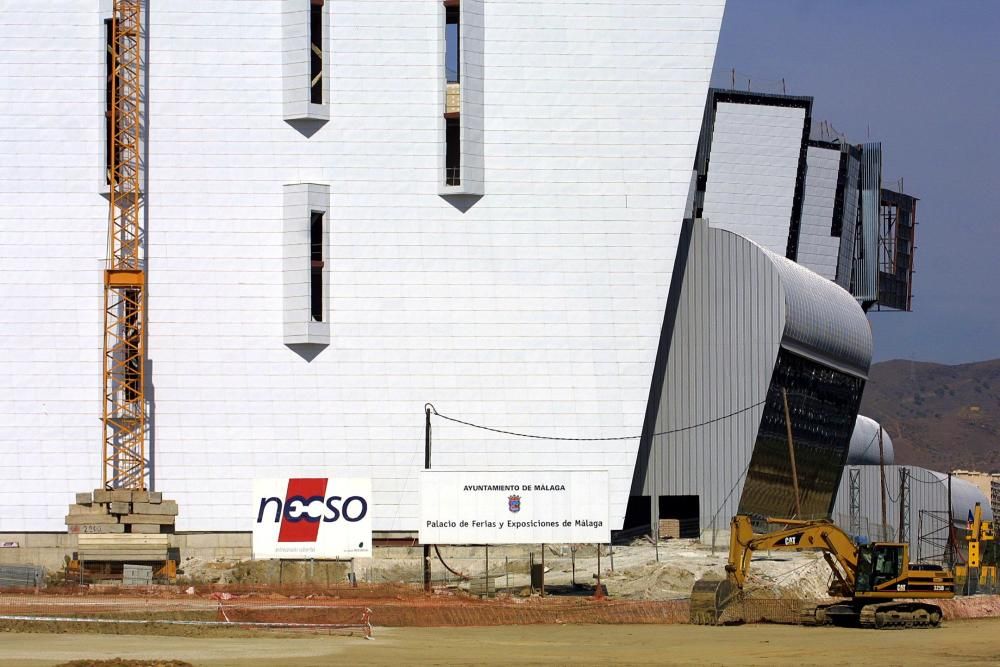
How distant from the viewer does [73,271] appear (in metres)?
73.1

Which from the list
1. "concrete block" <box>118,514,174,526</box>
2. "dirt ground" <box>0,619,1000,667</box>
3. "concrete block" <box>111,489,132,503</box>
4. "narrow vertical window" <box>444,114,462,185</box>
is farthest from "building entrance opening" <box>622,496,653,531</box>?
"dirt ground" <box>0,619,1000,667</box>

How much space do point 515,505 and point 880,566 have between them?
44.3 feet

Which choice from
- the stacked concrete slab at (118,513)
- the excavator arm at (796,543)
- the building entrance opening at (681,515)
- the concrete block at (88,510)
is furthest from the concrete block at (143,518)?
the excavator arm at (796,543)

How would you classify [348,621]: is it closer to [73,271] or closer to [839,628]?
[839,628]

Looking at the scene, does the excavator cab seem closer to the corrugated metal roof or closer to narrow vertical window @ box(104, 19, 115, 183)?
the corrugated metal roof

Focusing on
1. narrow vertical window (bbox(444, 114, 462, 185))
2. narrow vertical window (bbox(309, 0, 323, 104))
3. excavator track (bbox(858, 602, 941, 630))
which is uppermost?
narrow vertical window (bbox(309, 0, 323, 104))

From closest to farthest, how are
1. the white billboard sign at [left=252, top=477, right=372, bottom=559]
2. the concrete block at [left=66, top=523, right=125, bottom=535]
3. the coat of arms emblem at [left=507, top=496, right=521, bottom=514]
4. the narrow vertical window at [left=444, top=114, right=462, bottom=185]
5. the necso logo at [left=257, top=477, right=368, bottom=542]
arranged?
the coat of arms emblem at [left=507, top=496, right=521, bottom=514] < the white billboard sign at [left=252, top=477, right=372, bottom=559] < the necso logo at [left=257, top=477, right=368, bottom=542] < the concrete block at [left=66, top=523, right=125, bottom=535] < the narrow vertical window at [left=444, top=114, right=462, bottom=185]

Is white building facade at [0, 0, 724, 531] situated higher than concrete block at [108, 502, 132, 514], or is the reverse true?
white building facade at [0, 0, 724, 531]

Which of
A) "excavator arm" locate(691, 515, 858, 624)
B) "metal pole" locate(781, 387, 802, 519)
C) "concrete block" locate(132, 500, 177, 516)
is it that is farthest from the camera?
"metal pole" locate(781, 387, 802, 519)

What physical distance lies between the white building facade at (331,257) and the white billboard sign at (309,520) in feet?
54.1

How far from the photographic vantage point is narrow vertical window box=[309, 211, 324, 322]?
73.4 meters

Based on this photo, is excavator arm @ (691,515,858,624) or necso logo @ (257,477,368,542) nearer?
excavator arm @ (691,515,858,624)

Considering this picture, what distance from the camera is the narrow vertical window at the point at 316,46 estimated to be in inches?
2950

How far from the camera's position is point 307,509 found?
55656mm
